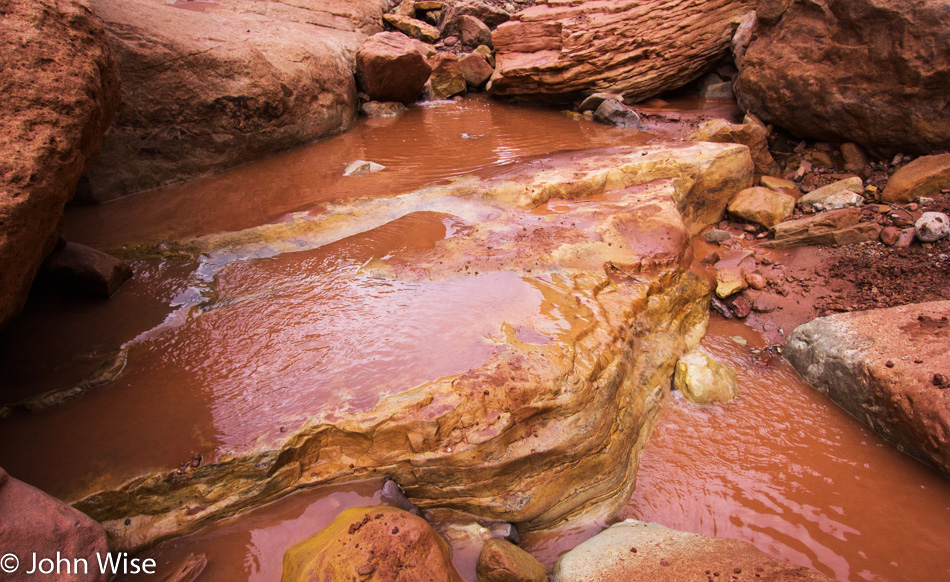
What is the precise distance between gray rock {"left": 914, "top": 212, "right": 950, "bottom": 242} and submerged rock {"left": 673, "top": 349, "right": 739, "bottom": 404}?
247cm

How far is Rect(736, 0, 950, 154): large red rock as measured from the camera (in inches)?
186

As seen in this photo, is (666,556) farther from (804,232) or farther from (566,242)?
(804,232)

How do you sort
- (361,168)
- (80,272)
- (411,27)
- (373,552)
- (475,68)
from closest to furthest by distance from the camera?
(373,552), (80,272), (361,168), (475,68), (411,27)

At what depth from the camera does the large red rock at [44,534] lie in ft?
5.31

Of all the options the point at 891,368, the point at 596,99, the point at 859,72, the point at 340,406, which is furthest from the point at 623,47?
the point at 340,406

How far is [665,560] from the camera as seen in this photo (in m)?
2.22

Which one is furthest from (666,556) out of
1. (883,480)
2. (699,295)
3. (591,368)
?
(699,295)

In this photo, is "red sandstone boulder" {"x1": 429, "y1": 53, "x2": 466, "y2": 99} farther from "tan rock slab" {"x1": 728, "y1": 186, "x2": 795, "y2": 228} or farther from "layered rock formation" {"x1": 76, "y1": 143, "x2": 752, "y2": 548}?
"tan rock slab" {"x1": 728, "y1": 186, "x2": 795, "y2": 228}

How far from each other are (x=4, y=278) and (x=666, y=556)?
319 centimetres

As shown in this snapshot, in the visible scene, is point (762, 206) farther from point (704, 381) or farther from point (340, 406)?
point (340, 406)

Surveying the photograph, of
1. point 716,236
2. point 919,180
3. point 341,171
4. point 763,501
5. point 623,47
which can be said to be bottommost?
point 763,501

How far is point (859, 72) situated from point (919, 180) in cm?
139

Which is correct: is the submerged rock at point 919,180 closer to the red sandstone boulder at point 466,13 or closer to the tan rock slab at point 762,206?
the tan rock slab at point 762,206

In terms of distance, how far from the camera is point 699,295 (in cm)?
422
